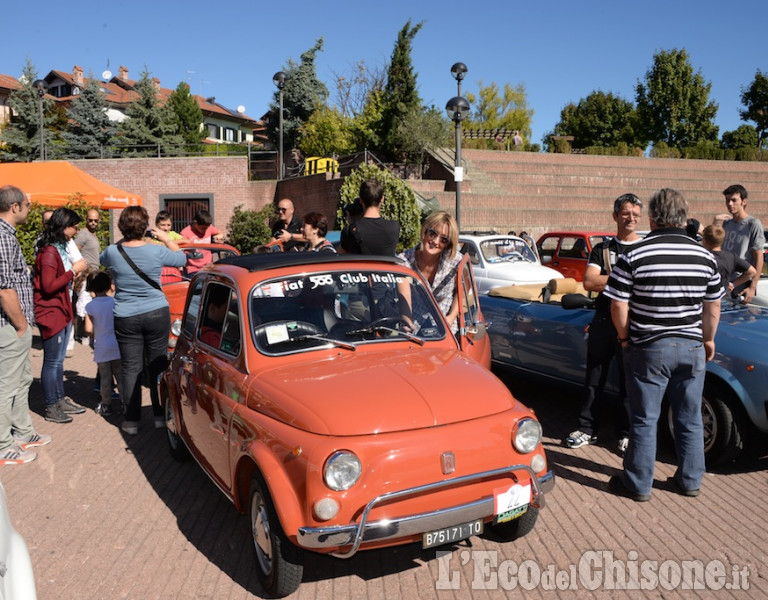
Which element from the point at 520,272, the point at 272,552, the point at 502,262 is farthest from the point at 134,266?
the point at 502,262

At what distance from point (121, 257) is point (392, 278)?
2.89 m

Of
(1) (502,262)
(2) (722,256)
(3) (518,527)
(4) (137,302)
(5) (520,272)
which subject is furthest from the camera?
(1) (502,262)

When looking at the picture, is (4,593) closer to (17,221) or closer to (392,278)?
(392,278)

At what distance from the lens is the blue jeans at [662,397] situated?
4.46m

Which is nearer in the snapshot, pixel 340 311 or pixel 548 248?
pixel 340 311

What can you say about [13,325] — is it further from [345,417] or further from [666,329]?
[666,329]

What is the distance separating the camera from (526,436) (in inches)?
135

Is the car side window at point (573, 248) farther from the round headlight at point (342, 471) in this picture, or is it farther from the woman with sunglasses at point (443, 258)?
the round headlight at point (342, 471)

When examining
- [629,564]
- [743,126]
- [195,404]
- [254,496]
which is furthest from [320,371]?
[743,126]

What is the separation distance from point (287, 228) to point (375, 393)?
572 cm

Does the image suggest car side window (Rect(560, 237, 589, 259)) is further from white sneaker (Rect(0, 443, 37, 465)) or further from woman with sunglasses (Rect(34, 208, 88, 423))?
white sneaker (Rect(0, 443, 37, 465))

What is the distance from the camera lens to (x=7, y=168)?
13.0m

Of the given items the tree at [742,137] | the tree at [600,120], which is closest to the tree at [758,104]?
the tree at [742,137]

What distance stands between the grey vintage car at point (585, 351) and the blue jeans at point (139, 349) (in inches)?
133
